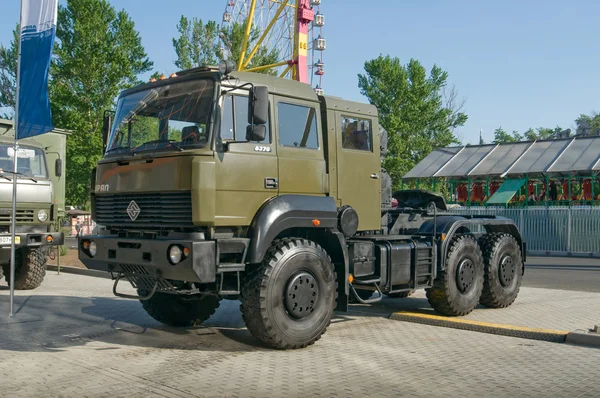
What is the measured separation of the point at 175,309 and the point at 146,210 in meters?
2.12

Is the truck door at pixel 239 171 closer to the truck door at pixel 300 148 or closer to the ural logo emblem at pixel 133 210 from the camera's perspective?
the truck door at pixel 300 148

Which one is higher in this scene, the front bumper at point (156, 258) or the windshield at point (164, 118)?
the windshield at point (164, 118)

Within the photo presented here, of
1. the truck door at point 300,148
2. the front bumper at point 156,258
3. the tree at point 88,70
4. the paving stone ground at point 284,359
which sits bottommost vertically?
the paving stone ground at point 284,359

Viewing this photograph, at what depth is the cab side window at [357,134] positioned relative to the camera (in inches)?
336

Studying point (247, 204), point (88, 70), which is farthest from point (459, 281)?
point (88, 70)

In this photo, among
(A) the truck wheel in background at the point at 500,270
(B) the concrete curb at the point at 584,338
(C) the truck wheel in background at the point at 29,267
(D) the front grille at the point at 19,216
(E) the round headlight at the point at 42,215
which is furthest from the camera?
(C) the truck wheel in background at the point at 29,267

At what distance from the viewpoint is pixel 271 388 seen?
18.9 ft

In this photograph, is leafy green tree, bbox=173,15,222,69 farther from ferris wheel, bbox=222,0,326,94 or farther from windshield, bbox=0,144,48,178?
windshield, bbox=0,144,48,178

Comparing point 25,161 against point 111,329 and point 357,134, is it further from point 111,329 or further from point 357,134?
point 357,134

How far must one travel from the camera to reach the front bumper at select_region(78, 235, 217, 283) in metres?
6.62

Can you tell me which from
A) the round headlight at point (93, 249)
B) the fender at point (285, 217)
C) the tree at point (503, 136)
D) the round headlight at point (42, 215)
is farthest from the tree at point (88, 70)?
the tree at point (503, 136)

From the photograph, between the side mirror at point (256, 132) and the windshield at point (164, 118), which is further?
the windshield at point (164, 118)

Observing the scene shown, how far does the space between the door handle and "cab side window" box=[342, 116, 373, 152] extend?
1410 mm

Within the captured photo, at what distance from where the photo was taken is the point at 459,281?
9641mm
